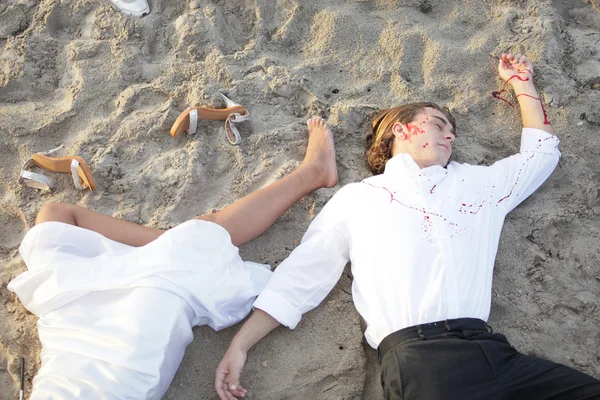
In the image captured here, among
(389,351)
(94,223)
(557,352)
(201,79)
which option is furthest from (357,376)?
(201,79)

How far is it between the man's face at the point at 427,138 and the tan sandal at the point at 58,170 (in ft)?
4.66

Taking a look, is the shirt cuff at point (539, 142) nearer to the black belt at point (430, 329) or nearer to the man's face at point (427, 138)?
the man's face at point (427, 138)

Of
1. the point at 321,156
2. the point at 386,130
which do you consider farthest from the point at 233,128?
the point at 386,130

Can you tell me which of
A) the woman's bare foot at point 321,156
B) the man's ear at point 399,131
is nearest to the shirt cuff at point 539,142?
the man's ear at point 399,131

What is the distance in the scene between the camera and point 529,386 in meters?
1.87

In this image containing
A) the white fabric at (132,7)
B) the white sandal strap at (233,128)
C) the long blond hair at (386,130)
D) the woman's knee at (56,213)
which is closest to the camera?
the woman's knee at (56,213)

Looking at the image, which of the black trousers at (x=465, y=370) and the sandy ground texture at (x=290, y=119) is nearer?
the black trousers at (x=465, y=370)

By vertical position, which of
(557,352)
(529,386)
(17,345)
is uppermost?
(529,386)

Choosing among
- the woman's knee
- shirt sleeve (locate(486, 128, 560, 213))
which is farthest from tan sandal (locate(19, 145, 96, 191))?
shirt sleeve (locate(486, 128, 560, 213))

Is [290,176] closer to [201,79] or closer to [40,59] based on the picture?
[201,79]

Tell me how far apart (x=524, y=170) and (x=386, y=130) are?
2.06ft

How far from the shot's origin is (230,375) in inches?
82.5

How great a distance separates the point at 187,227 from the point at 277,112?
893mm

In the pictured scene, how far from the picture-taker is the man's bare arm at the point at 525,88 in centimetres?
268
